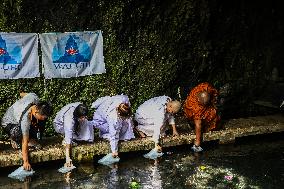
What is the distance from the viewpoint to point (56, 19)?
34.3 ft

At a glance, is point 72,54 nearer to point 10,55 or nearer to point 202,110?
point 10,55

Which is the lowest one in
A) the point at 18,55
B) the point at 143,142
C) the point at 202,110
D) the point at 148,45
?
the point at 143,142

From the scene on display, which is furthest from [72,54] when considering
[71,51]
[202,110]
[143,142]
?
[202,110]

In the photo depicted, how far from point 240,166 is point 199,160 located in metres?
0.91

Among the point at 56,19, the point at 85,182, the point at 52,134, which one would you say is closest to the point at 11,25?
the point at 56,19

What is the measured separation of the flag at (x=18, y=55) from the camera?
31.7ft

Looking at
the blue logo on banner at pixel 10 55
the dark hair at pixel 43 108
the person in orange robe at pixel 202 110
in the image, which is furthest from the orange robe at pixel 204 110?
the blue logo on banner at pixel 10 55

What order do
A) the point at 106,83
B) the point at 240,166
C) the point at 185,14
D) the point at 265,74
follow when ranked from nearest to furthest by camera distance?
the point at 240,166 < the point at 106,83 < the point at 185,14 < the point at 265,74

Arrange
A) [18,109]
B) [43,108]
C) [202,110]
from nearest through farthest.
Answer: [43,108], [18,109], [202,110]

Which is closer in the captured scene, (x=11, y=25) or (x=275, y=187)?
(x=275, y=187)

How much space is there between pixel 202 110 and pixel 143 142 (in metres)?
1.67

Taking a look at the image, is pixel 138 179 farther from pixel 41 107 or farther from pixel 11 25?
pixel 11 25

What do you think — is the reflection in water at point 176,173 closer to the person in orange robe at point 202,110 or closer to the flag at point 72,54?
the person in orange robe at point 202,110

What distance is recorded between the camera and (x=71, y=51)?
34.1 ft
